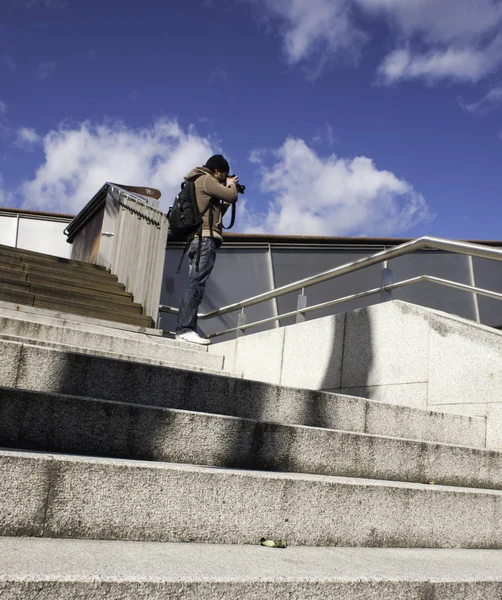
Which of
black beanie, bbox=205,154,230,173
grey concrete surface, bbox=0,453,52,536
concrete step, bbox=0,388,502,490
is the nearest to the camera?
grey concrete surface, bbox=0,453,52,536

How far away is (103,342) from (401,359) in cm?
266

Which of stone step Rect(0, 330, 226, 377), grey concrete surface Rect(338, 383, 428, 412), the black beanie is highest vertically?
→ the black beanie

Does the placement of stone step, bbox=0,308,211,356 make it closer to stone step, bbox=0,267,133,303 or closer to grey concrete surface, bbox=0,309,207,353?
grey concrete surface, bbox=0,309,207,353

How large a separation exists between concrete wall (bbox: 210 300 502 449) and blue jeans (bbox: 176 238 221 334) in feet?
3.67

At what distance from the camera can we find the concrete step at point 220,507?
2027 millimetres

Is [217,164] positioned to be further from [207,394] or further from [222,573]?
[222,573]

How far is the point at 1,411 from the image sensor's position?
93.0 inches

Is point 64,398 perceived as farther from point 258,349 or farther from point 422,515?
point 258,349

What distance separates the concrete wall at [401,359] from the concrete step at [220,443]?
3.06 feet

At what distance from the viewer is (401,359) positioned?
17.2 feet

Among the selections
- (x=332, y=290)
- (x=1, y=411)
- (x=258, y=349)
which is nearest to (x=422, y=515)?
(x=1, y=411)

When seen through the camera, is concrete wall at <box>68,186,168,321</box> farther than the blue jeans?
Yes

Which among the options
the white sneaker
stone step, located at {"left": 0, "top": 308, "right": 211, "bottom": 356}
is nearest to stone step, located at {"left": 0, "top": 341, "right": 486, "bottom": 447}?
stone step, located at {"left": 0, "top": 308, "right": 211, "bottom": 356}

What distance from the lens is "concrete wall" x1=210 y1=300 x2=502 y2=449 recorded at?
461 centimetres
